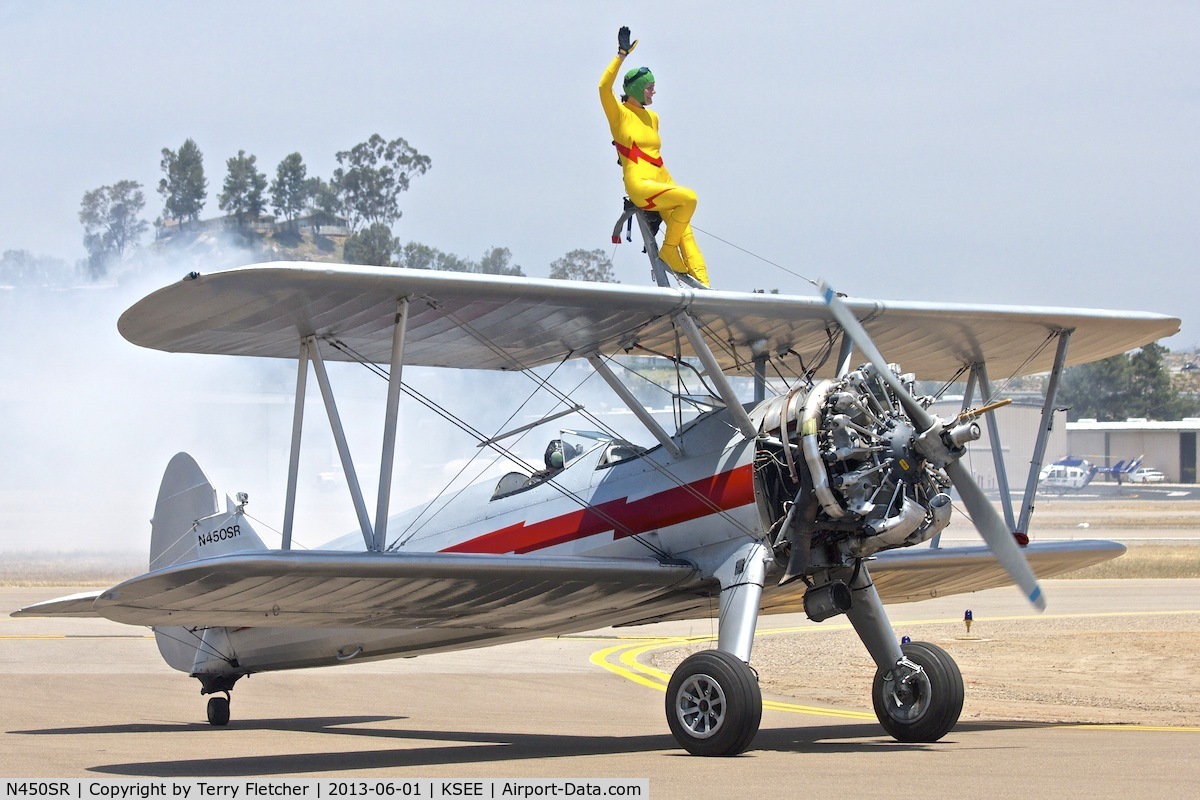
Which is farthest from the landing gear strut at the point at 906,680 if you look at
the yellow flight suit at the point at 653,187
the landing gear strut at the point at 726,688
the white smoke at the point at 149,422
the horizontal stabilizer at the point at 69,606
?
the white smoke at the point at 149,422

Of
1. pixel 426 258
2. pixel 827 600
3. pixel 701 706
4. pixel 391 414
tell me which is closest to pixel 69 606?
pixel 391 414

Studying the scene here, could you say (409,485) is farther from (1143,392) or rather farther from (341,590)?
(1143,392)

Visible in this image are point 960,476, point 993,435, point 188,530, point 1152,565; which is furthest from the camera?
point 1152,565

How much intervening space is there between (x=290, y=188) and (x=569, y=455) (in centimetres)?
15884

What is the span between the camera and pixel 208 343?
39.0 ft

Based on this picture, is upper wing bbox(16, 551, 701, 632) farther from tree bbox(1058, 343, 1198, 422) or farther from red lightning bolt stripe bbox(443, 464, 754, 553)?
tree bbox(1058, 343, 1198, 422)

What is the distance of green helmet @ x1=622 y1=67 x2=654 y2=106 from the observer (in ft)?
40.7

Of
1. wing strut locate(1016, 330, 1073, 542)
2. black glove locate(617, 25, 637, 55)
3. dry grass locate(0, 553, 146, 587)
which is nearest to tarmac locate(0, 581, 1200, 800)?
wing strut locate(1016, 330, 1073, 542)

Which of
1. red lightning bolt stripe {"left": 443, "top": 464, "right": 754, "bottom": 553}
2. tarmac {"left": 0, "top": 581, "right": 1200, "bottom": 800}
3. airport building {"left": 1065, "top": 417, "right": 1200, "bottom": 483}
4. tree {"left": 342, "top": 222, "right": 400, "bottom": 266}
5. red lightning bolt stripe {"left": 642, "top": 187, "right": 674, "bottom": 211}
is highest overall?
tree {"left": 342, "top": 222, "right": 400, "bottom": 266}

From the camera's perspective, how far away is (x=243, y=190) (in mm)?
164125

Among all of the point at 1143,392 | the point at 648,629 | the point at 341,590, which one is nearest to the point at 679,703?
the point at 341,590

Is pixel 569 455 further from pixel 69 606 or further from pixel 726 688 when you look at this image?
pixel 69 606

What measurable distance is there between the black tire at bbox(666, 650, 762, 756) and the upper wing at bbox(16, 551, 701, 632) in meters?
1.30

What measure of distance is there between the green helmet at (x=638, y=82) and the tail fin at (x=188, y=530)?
564cm
